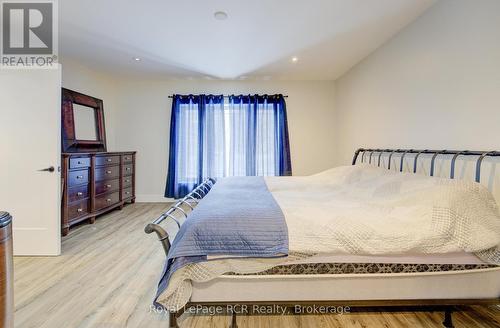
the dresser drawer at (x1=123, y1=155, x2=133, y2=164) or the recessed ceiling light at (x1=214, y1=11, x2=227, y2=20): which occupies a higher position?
the recessed ceiling light at (x1=214, y1=11, x2=227, y2=20)

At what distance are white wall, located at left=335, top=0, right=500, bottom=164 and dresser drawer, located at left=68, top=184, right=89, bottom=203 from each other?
13.5 ft

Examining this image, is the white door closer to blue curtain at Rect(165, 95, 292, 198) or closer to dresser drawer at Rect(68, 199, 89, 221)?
dresser drawer at Rect(68, 199, 89, 221)

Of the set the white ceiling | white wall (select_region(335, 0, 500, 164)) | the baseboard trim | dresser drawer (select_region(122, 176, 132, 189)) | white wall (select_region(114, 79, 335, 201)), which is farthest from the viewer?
the baseboard trim

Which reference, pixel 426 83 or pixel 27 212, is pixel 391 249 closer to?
pixel 426 83

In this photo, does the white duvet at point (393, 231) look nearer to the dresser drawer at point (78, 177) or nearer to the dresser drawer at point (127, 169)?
the dresser drawer at point (78, 177)

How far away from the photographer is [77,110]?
420 centimetres

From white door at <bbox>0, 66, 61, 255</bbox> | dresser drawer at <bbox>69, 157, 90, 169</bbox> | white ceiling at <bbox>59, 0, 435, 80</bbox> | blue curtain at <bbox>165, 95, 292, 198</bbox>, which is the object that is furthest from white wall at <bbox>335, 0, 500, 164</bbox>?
dresser drawer at <bbox>69, 157, 90, 169</bbox>

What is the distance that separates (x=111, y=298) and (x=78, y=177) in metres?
2.17

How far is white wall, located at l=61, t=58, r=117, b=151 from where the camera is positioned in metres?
4.02

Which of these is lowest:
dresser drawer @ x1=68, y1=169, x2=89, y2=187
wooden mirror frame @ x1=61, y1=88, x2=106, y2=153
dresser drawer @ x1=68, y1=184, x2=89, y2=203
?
dresser drawer @ x1=68, y1=184, x2=89, y2=203

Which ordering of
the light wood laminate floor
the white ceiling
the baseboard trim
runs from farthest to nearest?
the baseboard trim < the white ceiling < the light wood laminate floor

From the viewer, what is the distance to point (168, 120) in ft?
17.0

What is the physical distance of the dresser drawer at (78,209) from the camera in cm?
335

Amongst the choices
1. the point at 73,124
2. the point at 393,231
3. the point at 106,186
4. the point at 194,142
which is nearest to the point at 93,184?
the point at 106,186
